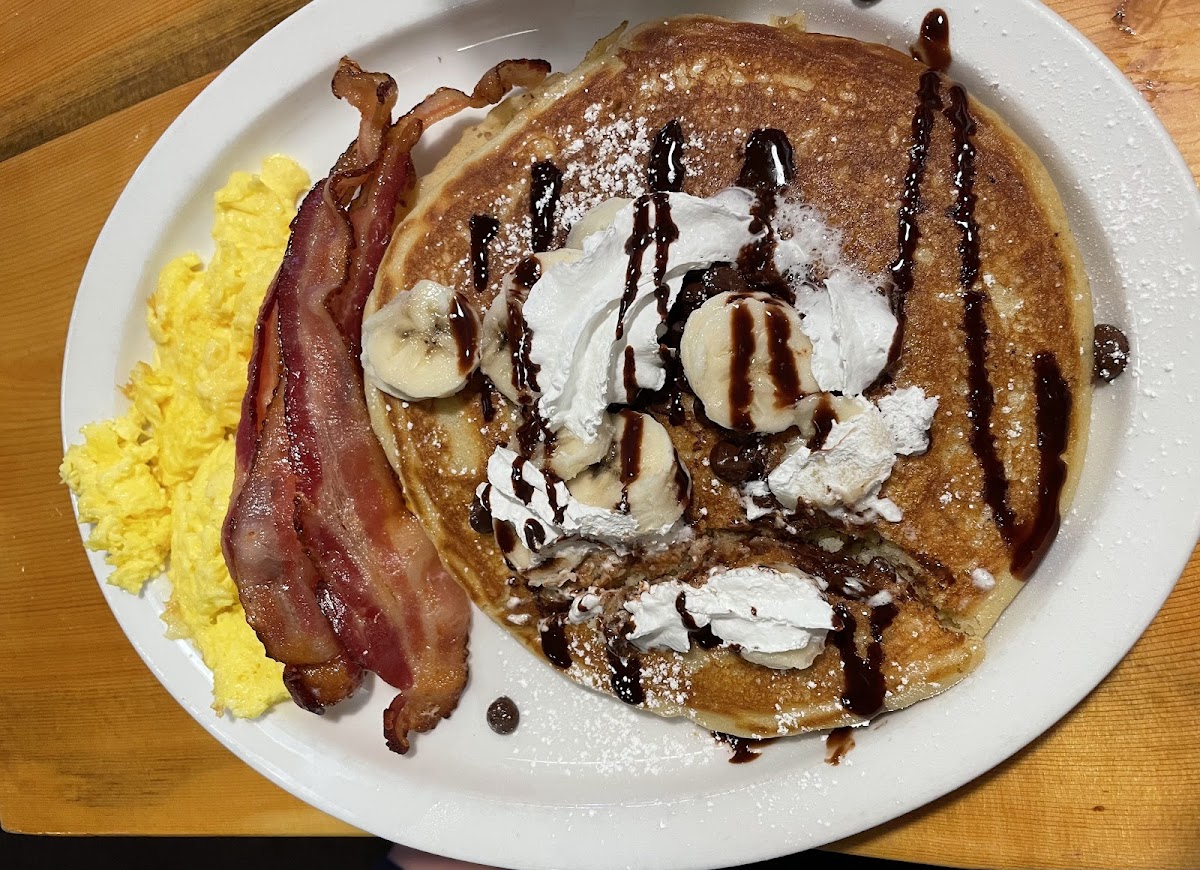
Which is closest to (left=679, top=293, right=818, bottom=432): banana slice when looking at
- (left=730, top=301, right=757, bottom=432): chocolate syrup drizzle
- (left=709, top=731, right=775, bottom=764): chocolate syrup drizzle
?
(left=730, top=301, right=757, bottom=432): chocolate syrup drizzle

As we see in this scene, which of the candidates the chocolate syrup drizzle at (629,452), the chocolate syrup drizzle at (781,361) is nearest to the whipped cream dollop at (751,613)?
the chocolate syrup drizzle at (629,452)

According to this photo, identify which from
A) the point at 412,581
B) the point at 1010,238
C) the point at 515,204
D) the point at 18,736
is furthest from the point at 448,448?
the point at 18,736

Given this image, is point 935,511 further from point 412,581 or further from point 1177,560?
point 412,581

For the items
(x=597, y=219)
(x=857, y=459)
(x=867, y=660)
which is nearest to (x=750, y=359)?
(x=857, y=459)

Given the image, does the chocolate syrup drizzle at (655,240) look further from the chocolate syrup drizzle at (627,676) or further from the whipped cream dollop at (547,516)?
the chocolate syrup drizzle at (627,676)

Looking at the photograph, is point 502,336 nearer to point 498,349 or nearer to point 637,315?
point 498,349

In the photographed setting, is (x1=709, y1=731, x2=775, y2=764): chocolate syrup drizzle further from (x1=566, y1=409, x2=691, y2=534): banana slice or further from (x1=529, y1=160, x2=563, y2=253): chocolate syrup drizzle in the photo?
(x1=529, y1=160, x2=563, y2=253): chocolate syrup drizzle
